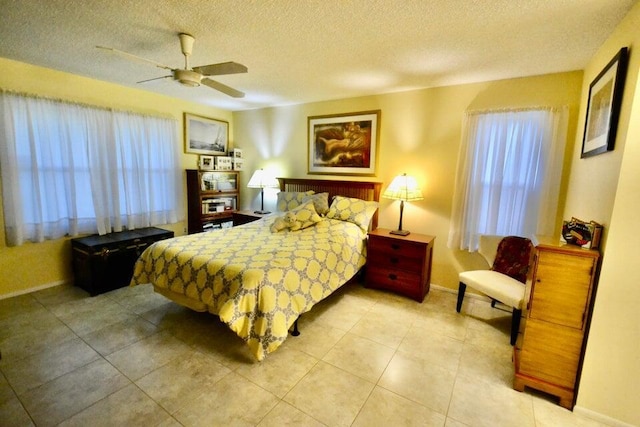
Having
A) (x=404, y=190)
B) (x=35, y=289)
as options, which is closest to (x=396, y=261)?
(x=404, y=190)

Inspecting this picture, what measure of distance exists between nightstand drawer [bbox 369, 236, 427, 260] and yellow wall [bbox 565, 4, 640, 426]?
1.53m

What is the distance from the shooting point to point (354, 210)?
11.7 ft

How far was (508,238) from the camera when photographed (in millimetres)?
2893

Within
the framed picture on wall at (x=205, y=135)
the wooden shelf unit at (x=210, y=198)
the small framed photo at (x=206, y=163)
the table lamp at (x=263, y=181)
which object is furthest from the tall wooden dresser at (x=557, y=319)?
the framed picture on wall at (x=205, y=135)

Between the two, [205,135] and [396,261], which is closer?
[396,261]

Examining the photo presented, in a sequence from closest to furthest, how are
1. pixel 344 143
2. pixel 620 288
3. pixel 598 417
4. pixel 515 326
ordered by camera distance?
pixel 620 288 < pixel 598 417 < pixel 515 326 < pixel 344 143

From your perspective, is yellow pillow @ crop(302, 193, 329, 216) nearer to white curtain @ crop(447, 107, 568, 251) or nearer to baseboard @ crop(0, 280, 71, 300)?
white curtain @ crop(447, 107, 568, 251)

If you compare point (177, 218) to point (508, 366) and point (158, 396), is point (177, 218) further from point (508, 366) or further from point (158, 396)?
point (508, 366)

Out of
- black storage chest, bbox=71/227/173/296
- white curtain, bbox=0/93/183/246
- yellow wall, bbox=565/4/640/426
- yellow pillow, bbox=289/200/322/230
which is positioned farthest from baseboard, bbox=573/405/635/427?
white curtain, bbox=0/93/183/246

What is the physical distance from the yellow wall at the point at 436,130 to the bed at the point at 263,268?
2.05 feet

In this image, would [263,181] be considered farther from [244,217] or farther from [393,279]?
[393,279]

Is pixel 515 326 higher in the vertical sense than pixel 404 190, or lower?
lower

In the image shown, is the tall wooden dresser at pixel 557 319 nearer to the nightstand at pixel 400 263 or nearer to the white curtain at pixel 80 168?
the nightstand at pixel 400 263

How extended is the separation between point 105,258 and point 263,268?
2.18 meters
